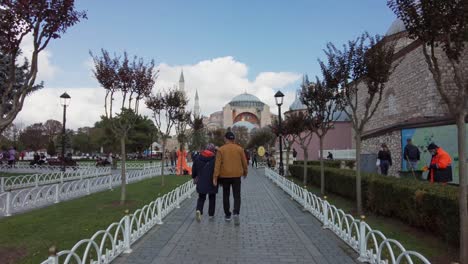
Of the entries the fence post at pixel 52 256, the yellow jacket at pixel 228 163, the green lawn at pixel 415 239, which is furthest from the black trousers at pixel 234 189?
A: the fence post at pixel 52 256

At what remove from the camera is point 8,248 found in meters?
5.88

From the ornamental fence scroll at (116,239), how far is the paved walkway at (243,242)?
0.54ft

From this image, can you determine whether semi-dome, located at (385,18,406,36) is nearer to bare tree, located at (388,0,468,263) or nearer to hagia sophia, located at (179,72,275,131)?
bare tree, located at (388,0,468,263)

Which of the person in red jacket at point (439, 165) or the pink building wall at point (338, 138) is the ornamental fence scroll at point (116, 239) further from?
the pink building wall at point (338, 138)

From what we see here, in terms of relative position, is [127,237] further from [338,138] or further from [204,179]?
[338,138]

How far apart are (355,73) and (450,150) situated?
7464mm

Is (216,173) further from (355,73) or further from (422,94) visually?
(422,94)

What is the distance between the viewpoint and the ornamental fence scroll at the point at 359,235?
4310 mm

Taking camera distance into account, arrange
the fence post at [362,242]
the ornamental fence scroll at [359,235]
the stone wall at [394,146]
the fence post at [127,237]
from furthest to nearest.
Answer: the stone wall at [394,146], the fence post at [127,237], the fence post at [362,242], the ornamental fence scroll at [359,235]

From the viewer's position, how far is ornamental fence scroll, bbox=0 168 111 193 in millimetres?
15534

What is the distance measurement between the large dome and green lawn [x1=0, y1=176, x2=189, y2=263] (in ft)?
316

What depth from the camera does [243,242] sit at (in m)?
6.45

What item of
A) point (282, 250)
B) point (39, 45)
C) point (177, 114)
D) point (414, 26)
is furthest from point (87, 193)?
point (414, 26)

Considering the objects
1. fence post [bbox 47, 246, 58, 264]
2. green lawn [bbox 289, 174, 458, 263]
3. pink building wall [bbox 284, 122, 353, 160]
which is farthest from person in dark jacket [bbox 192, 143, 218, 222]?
pink building wall [bbox 284, 122, 353, 160]
